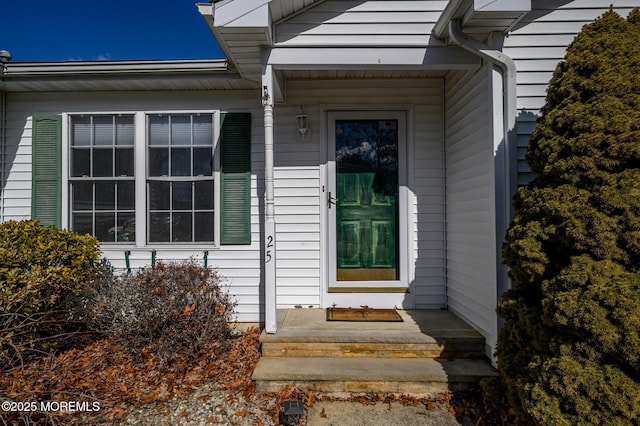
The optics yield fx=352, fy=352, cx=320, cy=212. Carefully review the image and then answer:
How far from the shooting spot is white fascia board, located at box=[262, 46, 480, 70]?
298 cm

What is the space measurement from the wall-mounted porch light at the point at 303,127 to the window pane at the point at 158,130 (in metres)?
1.50

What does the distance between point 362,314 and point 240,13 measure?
2908 mm

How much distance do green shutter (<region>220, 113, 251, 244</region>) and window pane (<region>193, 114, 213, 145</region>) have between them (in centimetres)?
21

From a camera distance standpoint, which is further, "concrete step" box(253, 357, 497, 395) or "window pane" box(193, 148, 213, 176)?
"window pane" box(193, 148, 213, 176)

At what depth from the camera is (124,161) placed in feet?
13.1

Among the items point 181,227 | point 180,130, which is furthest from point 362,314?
point 180,130

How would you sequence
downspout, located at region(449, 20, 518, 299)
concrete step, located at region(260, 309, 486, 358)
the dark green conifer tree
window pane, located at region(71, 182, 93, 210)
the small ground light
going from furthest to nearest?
window pane, located at region(71, 182, 93, 210), concrete step, located at region(260, 309, 486, 358), downspout, located at region(449, 20, 518, 299), the small ground light, the dark green conifer tree

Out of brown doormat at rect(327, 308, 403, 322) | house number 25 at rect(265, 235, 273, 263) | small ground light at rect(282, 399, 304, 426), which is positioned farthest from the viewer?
brown doormat at rect(327, 308, 403, 322)

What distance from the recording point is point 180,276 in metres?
3.24

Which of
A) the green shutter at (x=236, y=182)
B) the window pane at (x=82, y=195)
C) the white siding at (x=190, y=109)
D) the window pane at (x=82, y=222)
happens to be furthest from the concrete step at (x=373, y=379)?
the window pane at (x=82, y=195)

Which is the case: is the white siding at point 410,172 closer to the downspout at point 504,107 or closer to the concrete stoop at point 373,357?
the concrete stoop at point 373,357

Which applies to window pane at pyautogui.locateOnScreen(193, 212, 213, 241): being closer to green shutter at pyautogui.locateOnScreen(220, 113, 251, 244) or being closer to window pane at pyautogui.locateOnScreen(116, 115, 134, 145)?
green shutter at pyautogui.locateOnScreen(220, 113, 251, 244)

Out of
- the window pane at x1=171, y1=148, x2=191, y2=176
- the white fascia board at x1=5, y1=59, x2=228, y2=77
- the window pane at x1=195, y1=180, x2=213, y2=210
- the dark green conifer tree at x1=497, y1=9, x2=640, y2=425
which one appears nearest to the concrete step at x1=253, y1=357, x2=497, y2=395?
the dark green conifer tree at x1=497, y1=9, x2=640, y2=425

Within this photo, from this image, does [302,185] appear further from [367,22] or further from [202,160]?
[367,22]
